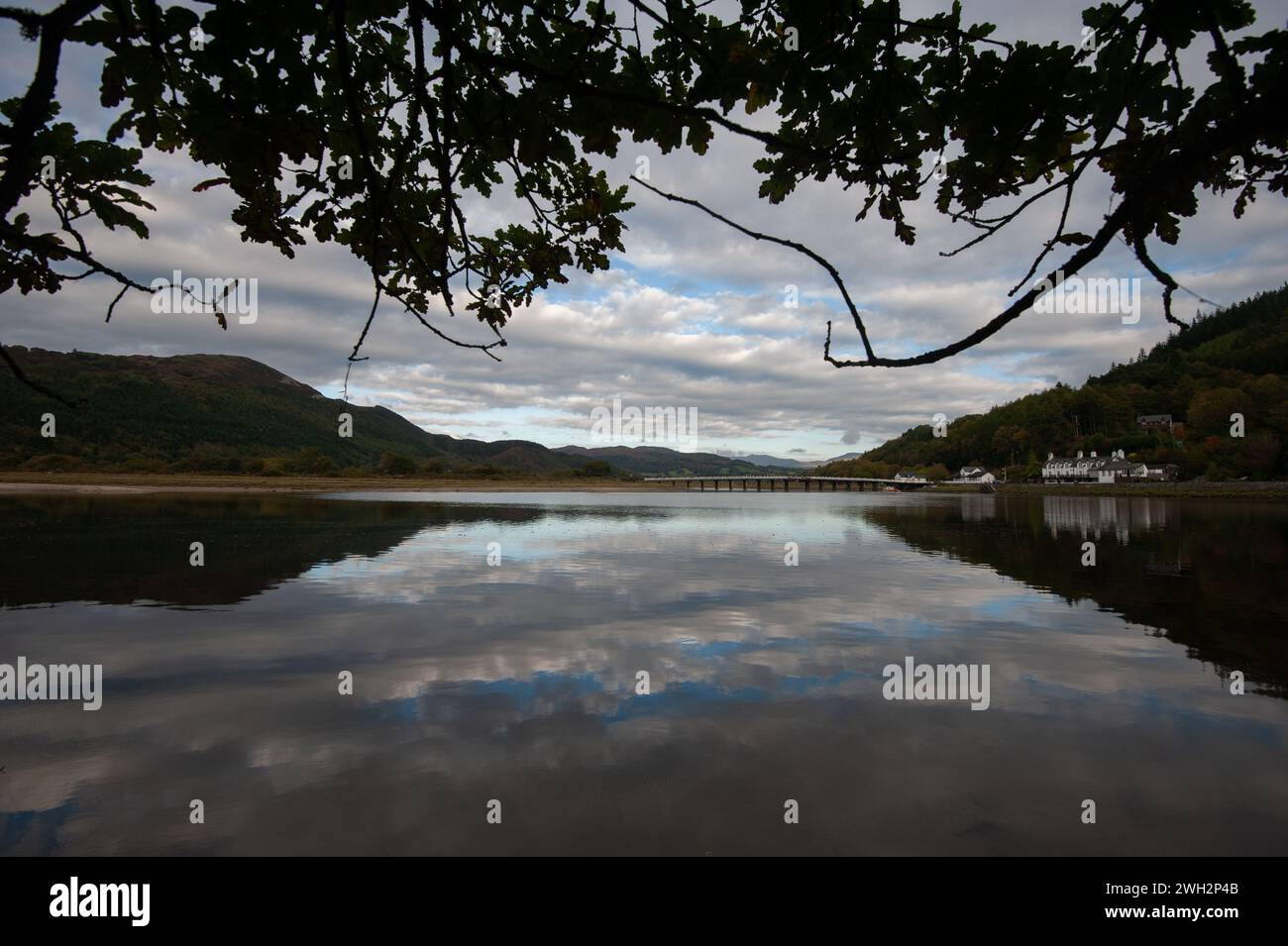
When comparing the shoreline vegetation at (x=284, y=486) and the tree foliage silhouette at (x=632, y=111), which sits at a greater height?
the tree foliage silhouette at (x=632, y=111)

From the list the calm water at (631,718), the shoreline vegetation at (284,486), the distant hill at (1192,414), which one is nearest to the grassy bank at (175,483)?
the shoreline vegetation at (284,486)

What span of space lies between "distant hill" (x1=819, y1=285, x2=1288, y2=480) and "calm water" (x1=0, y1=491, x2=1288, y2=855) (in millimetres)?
123646

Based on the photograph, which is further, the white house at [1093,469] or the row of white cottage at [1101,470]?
the white house at [1093,469]

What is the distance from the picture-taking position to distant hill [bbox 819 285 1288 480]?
4336 inches

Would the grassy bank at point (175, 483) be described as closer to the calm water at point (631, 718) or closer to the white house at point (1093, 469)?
the calm water at point (631, 718)

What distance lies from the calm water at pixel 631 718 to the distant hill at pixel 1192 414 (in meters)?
124

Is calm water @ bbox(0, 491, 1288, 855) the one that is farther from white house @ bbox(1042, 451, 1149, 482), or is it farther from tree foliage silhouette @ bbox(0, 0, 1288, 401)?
white house @ bbox(1042, 451, 1149, 482)

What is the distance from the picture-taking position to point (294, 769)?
6500 millimetres

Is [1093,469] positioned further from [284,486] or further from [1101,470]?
[284,486]

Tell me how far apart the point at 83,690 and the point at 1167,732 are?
545 inches

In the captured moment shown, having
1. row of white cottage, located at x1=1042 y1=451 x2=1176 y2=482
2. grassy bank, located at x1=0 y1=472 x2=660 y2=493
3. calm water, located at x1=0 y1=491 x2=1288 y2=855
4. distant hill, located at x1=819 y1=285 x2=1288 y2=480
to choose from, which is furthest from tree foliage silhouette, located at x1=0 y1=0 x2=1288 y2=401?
row of white cottage, located at x1=1042 y1=451 x2=1176 y2=482

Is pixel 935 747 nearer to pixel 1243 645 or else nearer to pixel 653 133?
pixel 653 133

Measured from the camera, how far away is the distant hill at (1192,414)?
361 ft
